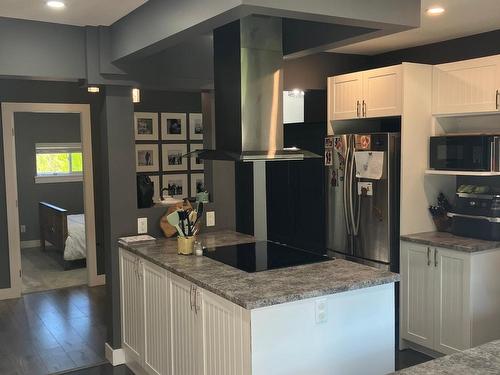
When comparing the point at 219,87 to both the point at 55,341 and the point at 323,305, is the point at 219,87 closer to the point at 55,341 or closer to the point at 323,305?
the point at 323,305

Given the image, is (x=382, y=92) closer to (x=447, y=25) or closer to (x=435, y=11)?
(x=447, y=25)

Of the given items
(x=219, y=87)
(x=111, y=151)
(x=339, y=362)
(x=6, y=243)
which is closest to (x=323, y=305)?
(x=339, y=362)

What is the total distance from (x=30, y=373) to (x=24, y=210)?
5.28m

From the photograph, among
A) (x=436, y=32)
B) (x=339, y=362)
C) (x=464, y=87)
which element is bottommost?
(x=339, y=362)

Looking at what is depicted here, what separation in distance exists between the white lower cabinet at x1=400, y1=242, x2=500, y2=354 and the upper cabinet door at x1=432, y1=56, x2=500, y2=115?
43.4 inches

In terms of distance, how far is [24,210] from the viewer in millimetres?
8711

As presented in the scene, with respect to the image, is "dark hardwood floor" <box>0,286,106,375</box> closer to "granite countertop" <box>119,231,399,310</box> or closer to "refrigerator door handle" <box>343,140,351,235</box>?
"granite countertop" <box>119,231,399,310</box>

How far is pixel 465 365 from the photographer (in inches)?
68.6

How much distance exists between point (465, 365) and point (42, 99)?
18.0 ft

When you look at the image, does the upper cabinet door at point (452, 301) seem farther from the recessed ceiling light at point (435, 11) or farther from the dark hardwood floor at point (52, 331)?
the dark hardwood floor at point (52, 331)

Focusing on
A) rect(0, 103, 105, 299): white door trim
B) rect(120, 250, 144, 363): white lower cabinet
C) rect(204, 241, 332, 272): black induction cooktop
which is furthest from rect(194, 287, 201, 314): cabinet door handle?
rect(0, 103, 105, 299): white door trim

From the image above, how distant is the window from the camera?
890 centimetres

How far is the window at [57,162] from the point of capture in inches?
350

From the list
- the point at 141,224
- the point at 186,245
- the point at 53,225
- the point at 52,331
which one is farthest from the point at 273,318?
the point at 53,225
